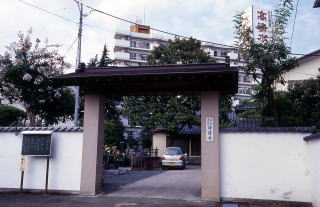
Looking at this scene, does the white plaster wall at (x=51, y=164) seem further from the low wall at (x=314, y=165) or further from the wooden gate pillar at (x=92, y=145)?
the low wall at (x=314, y=165)

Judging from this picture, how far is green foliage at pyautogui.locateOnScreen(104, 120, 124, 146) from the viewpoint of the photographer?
30220mm

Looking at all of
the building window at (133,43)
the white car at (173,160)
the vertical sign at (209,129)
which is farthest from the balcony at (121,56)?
the vertical sign at (209,129)

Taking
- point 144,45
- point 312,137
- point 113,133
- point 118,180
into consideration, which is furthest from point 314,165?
point 144,45

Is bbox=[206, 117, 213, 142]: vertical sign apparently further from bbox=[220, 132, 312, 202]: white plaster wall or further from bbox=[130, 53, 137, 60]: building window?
bbox=[130, 53, 137, 60]: building window

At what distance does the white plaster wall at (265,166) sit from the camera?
9.67 meters

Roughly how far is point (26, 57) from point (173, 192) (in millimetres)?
10745

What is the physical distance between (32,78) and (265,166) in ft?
40.3

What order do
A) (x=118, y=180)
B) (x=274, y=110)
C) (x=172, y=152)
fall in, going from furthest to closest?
(x=172, y=152), (x=118, y=180), (x=274, y=110)

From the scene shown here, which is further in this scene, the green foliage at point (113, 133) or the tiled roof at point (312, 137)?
the green foliage at point (113, 133)

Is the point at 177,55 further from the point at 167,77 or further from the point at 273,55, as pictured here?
the point at 167,77

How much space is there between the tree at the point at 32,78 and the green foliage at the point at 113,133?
430 inches

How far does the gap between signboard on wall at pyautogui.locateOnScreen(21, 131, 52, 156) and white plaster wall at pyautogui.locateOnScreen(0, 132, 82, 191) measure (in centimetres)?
37

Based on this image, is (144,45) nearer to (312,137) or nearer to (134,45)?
(134,45)

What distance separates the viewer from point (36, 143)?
11.0 metres
